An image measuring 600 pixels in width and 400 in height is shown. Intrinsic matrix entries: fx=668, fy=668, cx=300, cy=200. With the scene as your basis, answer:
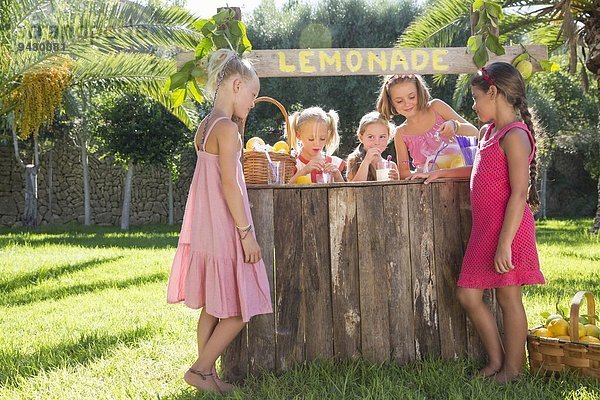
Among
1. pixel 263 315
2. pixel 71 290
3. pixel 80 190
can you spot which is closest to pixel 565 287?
pixel 263 315

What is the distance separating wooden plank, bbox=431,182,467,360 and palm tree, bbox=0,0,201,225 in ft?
20.9

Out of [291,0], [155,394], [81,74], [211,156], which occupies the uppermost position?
[291,0]

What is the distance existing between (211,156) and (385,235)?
917 mm

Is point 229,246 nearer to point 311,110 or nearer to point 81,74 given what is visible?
point 311,110

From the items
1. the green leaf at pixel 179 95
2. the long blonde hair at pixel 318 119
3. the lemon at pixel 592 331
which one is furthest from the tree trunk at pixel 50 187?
the lemon at pixel 592 331

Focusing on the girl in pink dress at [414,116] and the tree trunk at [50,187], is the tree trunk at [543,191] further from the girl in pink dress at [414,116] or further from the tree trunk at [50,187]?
the girl in pink dress at [414,116]

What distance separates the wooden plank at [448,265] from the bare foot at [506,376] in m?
0.28

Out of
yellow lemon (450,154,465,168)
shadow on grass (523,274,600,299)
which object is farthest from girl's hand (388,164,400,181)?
shadow on grass (523,274,600,299)

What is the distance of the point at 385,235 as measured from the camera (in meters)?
3.19

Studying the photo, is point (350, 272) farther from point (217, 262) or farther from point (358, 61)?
point (358, 61)

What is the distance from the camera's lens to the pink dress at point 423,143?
3.69 m

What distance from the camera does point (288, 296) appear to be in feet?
10.4

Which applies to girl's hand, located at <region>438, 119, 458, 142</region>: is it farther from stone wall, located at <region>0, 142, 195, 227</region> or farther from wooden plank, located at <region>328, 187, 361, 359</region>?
stone wall, located at <region>0, 142, 195, 227</region>

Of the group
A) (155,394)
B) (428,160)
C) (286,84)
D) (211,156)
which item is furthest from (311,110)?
(286,84)
